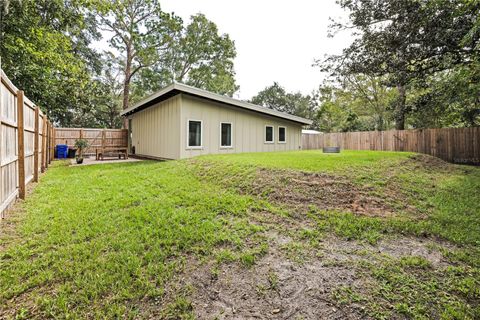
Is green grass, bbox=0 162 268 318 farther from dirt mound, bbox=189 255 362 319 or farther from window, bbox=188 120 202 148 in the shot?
window, bbox=188 120 202 148

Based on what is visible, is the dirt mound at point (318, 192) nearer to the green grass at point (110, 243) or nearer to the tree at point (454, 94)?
the green grass at point (110, 243)

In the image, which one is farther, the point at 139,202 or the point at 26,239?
the point at 139,202

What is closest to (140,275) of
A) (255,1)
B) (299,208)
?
(299,208)

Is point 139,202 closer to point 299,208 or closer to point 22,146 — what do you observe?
point 22,146

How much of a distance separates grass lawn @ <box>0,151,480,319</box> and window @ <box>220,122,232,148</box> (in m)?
5.53

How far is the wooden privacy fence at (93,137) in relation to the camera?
1273 centimetres

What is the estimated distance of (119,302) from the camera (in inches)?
70.0

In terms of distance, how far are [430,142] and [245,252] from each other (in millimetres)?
13173

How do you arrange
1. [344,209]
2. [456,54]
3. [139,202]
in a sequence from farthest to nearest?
1. [456,54]
2. [139,202]
3. [344,209]

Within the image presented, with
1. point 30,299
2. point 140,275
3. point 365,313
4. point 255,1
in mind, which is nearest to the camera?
point 365,313

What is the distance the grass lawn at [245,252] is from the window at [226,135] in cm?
553

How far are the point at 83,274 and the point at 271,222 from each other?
2.26 m

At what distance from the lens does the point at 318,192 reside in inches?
169

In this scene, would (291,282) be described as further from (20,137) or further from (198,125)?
(198,125)
